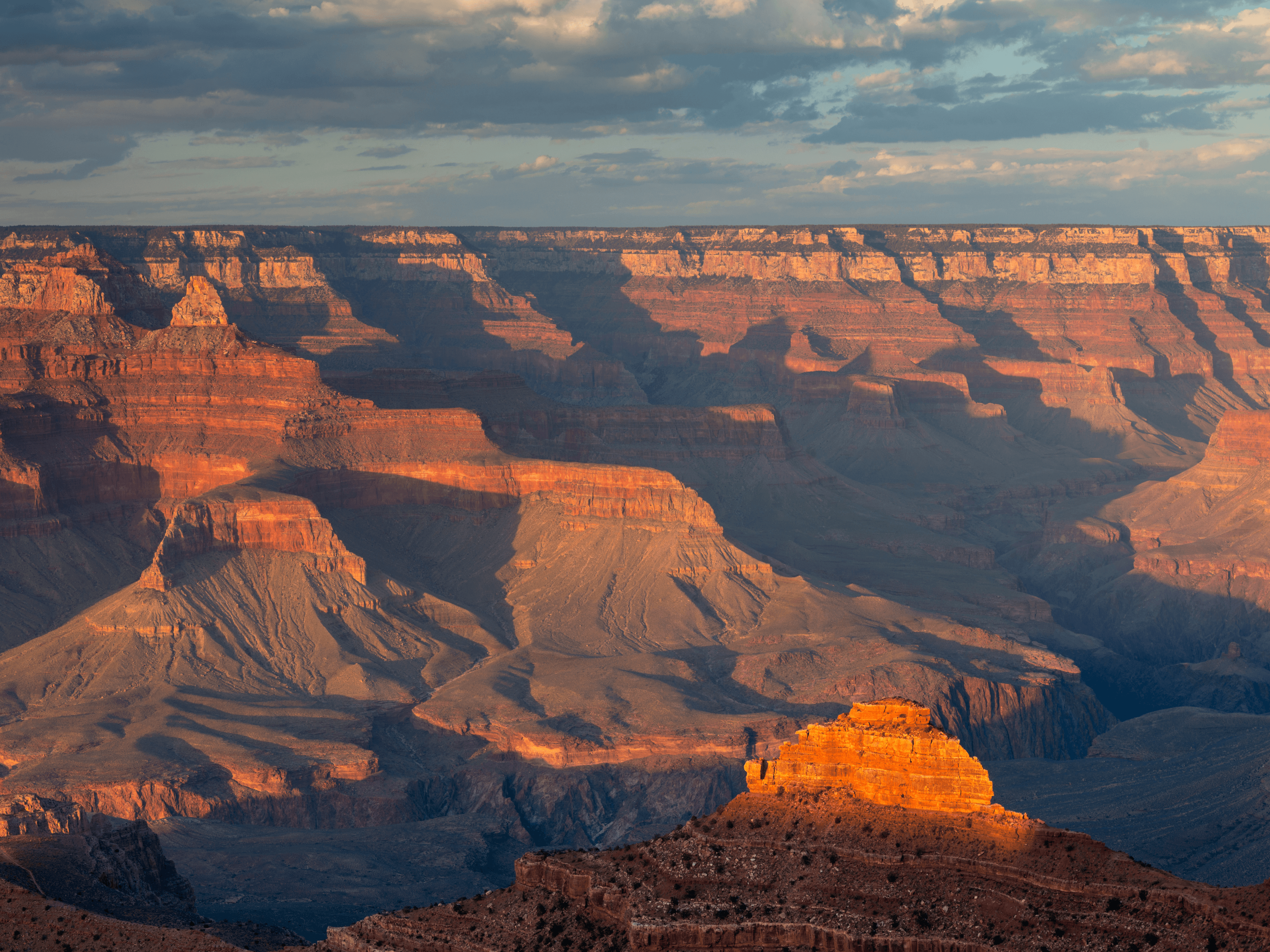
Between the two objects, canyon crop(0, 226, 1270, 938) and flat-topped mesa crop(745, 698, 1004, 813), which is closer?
flat-topped mesa crop(745, 698, 1004, 813)

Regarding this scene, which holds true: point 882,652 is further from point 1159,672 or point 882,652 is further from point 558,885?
point 558,885

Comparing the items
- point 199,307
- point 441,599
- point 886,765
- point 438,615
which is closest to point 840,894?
point 886,765

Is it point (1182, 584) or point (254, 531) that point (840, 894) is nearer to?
point (254, 531)

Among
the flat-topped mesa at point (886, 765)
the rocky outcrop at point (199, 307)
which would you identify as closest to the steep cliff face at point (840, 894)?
the flat-topped mesa at point (886, 765)

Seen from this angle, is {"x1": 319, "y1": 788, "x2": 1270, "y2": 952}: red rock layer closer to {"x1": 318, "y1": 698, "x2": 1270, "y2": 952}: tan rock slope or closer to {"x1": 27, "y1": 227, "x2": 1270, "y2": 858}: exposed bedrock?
{"x1": 318, "y1": 698, "x2": 1270, "y2": 952}: tan rock slope

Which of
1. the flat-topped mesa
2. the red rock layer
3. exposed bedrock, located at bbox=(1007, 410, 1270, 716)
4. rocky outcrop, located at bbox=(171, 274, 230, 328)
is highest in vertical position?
rocky outcrop, located at bbox=(171, 274, 230, 328)

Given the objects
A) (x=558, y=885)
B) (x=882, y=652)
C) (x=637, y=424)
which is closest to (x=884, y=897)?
(x=558, y=885)

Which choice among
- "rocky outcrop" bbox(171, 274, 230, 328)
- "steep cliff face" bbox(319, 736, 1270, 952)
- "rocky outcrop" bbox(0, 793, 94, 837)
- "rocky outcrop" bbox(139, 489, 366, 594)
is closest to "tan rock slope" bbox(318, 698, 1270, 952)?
"steep cliff face" bbox(319, 736, 1270, 952)
